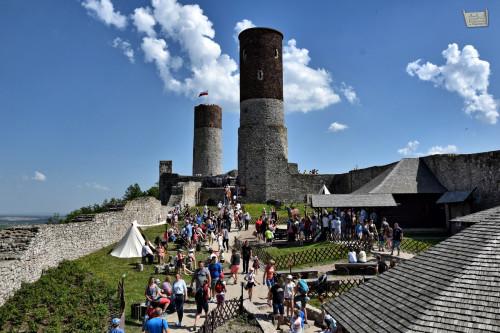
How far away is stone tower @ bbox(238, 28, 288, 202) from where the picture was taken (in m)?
36.9

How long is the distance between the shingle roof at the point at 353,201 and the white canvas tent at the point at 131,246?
33.1 ft

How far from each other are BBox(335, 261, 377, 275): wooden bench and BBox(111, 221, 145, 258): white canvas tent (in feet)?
30.4

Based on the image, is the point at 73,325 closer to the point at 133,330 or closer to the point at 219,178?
the point at 133,330

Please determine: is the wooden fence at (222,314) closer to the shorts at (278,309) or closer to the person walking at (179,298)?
the person walking at (179,298)

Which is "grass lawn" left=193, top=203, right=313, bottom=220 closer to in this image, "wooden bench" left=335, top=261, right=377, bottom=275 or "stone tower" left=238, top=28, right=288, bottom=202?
"stone tower" left=238, top=28, right=288, bottom=202

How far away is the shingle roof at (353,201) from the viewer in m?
22.2

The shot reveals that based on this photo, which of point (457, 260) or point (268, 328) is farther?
point (268, 328)

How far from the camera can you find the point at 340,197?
76.3 ft

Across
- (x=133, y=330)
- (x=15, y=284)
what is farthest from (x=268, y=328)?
(x=15, y=284)

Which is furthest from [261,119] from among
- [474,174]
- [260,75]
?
[474,174]

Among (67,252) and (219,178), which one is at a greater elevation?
(219,178)

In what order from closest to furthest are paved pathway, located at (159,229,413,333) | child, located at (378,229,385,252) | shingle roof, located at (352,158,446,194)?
paved pathway, located at (159,229,413,333) → child, located at (378,229,385,252) → shingle roof, located at (352,158,446,194)

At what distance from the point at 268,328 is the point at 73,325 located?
530 centimetres

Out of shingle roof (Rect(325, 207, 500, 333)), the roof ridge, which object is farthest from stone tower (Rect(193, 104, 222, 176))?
shingle roof (Rect(325, 207, 500, 333))
